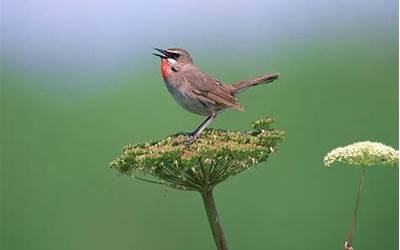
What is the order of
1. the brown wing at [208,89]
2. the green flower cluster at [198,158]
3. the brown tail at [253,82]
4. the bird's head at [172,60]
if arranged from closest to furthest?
the green flower cluster at [198,158]
the brown wing at [208,89]
the bird's head at [172,60]
the brown tail at [253,82]

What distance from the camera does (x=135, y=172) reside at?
8.07 ft

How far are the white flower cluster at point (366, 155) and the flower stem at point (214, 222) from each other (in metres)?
0.41

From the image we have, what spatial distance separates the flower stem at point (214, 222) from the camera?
92.2 inches

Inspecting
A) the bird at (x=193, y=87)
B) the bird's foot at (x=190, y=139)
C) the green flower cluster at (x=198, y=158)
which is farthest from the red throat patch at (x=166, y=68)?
the green flower cluster at (x=198, y=158)

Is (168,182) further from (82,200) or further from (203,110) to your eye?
(82,200)

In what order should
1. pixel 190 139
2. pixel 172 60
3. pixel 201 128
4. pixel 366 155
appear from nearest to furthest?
pixel 366 155
pixel 190 139
pixel 201 128
pixel 172 60

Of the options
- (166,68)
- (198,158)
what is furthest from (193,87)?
(198,158)

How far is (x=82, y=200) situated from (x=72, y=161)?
1.03 feet

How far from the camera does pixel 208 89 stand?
333 centimetres

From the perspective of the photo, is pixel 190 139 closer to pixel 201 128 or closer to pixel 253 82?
pixel 201 128

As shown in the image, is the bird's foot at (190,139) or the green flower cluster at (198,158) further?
the bird's foot at (190,139)

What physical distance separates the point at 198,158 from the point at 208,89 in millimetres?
1059

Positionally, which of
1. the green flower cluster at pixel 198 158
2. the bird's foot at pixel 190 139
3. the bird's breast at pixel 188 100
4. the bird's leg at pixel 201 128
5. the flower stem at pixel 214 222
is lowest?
the flower stem at pixel 214 222

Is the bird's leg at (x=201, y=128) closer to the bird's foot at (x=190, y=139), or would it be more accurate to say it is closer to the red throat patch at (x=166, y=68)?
the bird's foot at (x=190, y=139)
